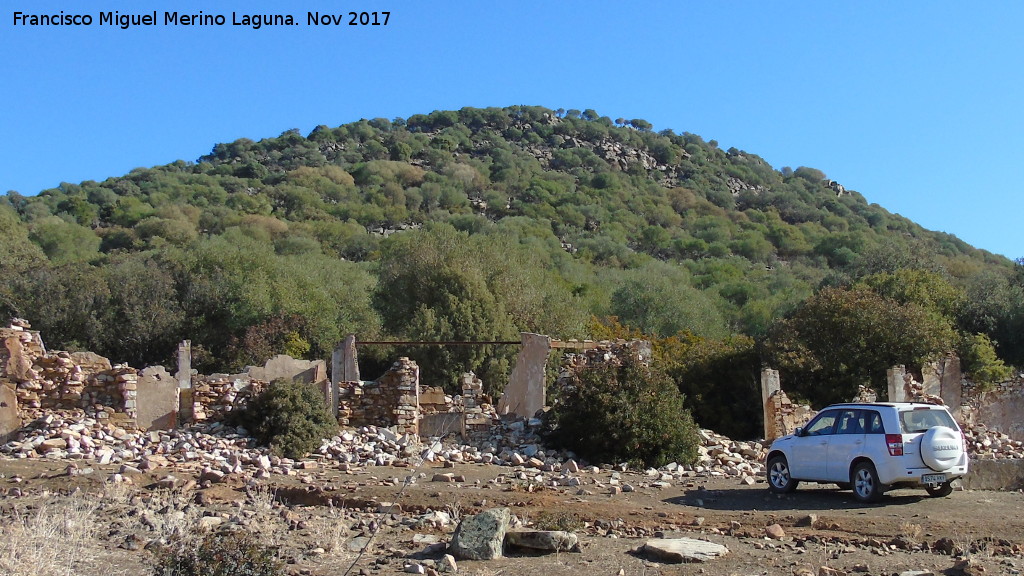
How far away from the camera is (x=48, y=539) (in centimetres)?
941

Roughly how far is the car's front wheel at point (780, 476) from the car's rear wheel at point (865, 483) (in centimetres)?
121

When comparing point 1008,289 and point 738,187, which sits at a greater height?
point 738,187

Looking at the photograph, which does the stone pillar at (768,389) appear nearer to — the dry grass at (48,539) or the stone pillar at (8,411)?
the dry grass at (48,539)

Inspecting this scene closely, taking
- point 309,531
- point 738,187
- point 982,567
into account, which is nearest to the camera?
point 982,567

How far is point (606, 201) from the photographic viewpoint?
8762 centimetres

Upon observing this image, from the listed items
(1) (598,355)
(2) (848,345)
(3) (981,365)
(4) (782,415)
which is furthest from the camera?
(3) (981,365)

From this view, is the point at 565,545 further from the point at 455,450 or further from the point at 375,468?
the point at 455,450

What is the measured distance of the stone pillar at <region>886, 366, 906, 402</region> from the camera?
24.4 meters

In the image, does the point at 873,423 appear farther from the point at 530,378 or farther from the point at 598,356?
the point at 530,378

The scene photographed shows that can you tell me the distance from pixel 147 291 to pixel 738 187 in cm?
7577

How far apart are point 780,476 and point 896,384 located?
439 inches

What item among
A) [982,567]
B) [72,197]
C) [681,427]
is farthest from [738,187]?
[982,567]

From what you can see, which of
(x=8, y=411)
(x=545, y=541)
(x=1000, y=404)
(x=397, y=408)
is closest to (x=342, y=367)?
(x=397, y=408)

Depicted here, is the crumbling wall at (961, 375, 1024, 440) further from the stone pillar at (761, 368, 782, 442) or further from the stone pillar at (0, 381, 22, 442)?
the stone pillar at (0, 381, 22, 442)
